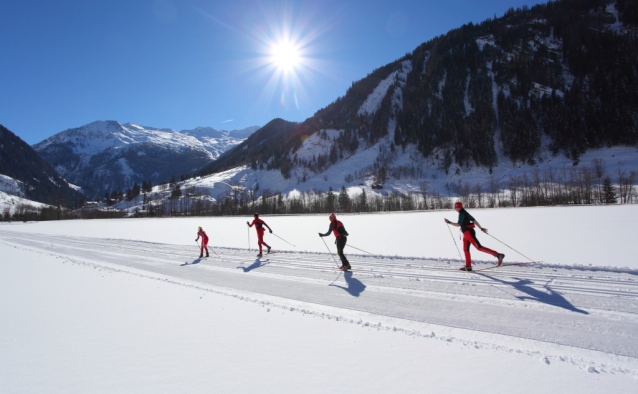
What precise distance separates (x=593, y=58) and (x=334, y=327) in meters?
153

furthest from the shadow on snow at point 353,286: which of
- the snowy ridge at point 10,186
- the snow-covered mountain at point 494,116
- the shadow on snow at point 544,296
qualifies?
the snowy ridge at point 10,186

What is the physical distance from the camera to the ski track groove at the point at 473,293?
195 inches

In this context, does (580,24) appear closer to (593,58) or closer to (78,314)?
(593,58)

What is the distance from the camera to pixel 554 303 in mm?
6023

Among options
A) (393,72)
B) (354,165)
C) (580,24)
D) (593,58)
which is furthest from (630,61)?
(354,165)

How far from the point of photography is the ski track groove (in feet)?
16.2

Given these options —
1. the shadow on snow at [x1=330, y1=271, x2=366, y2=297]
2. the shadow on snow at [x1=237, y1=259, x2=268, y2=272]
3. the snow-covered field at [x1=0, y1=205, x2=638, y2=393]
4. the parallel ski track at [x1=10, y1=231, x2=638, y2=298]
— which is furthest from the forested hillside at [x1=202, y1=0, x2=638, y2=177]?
the shadow on snow at [x1=330, y1=271, x2=366, y2=297]

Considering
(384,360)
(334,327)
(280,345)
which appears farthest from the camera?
(334,327)

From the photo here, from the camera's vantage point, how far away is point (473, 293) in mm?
6930

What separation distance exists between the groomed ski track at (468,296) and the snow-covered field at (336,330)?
4cm

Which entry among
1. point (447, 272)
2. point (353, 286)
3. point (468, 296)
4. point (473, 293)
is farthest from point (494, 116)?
point (353, 286)

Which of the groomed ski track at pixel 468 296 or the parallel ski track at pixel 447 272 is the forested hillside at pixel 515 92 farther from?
the groomed ski track at pixel 468 296

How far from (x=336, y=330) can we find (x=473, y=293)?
12.5ft

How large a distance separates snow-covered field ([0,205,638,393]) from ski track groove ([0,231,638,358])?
1.6 inches
